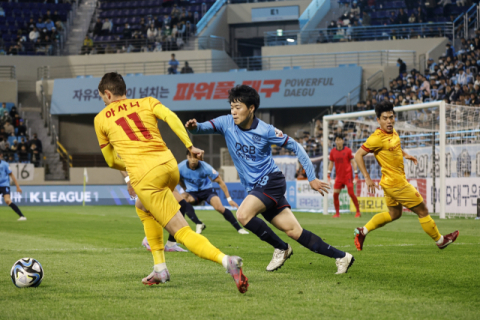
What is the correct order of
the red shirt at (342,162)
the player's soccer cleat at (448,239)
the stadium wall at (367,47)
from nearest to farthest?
1. the player's soccer cleat at (448,239)
2. the red shirt at (342,162)
3. the stadium wall at (367,47)

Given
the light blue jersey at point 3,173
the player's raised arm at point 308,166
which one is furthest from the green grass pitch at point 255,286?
the light blue jersey at point 3,173

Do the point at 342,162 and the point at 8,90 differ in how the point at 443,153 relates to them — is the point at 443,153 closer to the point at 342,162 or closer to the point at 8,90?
the point at 342,162

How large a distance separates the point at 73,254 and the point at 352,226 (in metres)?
7.29

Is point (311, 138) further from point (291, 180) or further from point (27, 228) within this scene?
point (27, 228)

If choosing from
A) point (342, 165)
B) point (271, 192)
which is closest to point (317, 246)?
point (271, 192)

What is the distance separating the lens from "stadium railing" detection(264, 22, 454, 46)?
3091 cm

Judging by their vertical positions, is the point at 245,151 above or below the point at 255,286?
above

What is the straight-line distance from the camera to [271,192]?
6.04m

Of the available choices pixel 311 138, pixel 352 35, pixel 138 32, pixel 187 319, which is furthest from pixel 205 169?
pixel 138 32

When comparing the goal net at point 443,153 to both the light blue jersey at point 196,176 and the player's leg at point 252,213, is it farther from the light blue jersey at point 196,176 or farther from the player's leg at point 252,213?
the player's leg at point 252,213

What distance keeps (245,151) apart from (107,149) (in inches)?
54.4

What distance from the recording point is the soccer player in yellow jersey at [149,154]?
5160 millimetres

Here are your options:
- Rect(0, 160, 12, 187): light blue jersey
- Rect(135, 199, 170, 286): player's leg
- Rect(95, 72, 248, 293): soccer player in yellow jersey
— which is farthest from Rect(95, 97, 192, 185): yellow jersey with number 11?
Rect(0, 160, 12, 187): light blue jersey

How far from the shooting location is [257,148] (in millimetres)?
6055
